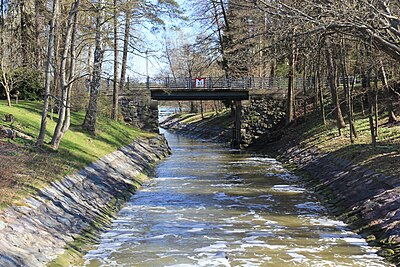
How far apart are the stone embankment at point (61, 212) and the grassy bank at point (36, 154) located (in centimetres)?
29

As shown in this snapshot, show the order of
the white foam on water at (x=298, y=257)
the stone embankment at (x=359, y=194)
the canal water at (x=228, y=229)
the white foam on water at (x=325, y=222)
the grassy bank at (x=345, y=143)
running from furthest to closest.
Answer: the grassy bank at (x=345, y=143) < the white foam on water at (x=325, y=222) < the stone embankment at (x=359, y=194) < the canal water at (x=228, y=229) < the white foam on water at (x=298, y=257)

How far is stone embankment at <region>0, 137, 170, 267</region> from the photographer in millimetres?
8977

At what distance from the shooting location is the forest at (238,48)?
42.3ft

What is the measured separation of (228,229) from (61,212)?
4075 mm

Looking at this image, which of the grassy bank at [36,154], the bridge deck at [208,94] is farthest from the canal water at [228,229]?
the bridge deck at [208,94]

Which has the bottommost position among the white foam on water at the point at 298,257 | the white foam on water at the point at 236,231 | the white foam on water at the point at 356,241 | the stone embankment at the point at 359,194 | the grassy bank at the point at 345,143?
the white foam on water at the point at 236,231

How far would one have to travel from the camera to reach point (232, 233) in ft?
41.4

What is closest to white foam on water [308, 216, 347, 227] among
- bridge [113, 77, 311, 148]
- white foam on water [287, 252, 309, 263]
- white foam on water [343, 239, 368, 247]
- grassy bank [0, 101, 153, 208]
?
white foam on water [343, 239, 368, 247]

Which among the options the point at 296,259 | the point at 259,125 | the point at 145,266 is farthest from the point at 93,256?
the point at 259,125

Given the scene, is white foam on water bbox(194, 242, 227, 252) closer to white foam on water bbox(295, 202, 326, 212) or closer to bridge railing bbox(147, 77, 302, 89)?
white foam on water bbox(295, 202, 326, 212)

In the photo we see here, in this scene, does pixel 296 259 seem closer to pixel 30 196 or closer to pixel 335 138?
pixel 30 196

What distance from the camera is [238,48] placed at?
23531 millimetres

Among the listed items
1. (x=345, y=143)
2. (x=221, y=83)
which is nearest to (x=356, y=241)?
(x=345, y=143)

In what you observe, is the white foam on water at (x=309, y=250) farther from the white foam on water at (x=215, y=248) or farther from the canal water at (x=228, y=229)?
the white foam on water at (x=215, y=248)
